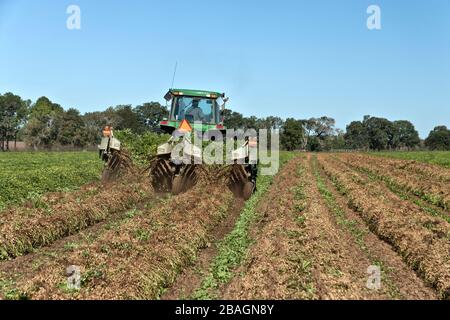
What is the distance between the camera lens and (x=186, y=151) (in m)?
11.2

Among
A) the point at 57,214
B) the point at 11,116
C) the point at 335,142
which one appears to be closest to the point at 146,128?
the point at 57,214

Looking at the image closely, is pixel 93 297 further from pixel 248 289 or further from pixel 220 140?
pixel 220 140

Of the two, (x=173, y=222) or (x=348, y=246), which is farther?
(x=173, y=222)

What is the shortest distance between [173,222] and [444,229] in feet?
16.4

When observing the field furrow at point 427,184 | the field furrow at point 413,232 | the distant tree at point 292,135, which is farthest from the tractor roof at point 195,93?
the distant tree at point 292,135

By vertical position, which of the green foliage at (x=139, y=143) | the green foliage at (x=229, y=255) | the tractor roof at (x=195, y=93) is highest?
the tractor roof at (x=195, y=93)

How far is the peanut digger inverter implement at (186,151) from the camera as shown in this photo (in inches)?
450

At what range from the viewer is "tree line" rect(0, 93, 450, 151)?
210 ft

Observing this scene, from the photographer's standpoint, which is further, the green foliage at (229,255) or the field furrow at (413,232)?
the field furrow at (413,232)

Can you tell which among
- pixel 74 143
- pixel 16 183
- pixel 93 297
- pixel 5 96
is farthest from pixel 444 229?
pixel 5 96

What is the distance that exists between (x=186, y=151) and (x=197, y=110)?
7.91ft

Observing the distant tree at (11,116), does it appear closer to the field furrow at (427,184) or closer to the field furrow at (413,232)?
the field furrow at (427,184)

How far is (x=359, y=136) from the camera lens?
122 m

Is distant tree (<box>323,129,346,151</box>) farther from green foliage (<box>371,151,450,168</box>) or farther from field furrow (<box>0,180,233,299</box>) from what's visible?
field furrow (<box>0,180,233,299</box>)
